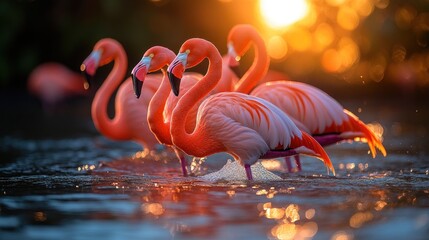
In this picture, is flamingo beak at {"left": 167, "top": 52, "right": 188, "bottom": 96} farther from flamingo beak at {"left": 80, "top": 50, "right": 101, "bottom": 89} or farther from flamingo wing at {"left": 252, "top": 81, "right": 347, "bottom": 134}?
flamingo beak at {"left": 80, "top": 50, "right": 101, "bottom": 89}

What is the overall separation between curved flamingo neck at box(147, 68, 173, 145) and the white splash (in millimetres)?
406

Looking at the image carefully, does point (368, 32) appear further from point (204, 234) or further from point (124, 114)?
point (204, 234)

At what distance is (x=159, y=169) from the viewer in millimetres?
6824

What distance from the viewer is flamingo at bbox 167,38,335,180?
5.53m

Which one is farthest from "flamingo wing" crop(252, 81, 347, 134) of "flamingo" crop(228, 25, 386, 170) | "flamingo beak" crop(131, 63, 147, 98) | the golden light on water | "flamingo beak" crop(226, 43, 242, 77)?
the golden light on water

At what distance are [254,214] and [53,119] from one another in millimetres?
9360

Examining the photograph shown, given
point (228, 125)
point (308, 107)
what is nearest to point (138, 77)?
point (228, 125)

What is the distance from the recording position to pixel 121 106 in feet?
25.1

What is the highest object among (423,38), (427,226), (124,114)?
(423,38)

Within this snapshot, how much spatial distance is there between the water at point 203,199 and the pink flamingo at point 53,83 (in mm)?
6931

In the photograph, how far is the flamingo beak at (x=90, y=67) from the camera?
7492 millimetres

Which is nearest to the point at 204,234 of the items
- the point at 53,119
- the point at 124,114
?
the point at 124,114

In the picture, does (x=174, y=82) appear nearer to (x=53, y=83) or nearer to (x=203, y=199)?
(x=203, y=199)

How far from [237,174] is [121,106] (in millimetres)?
1936
